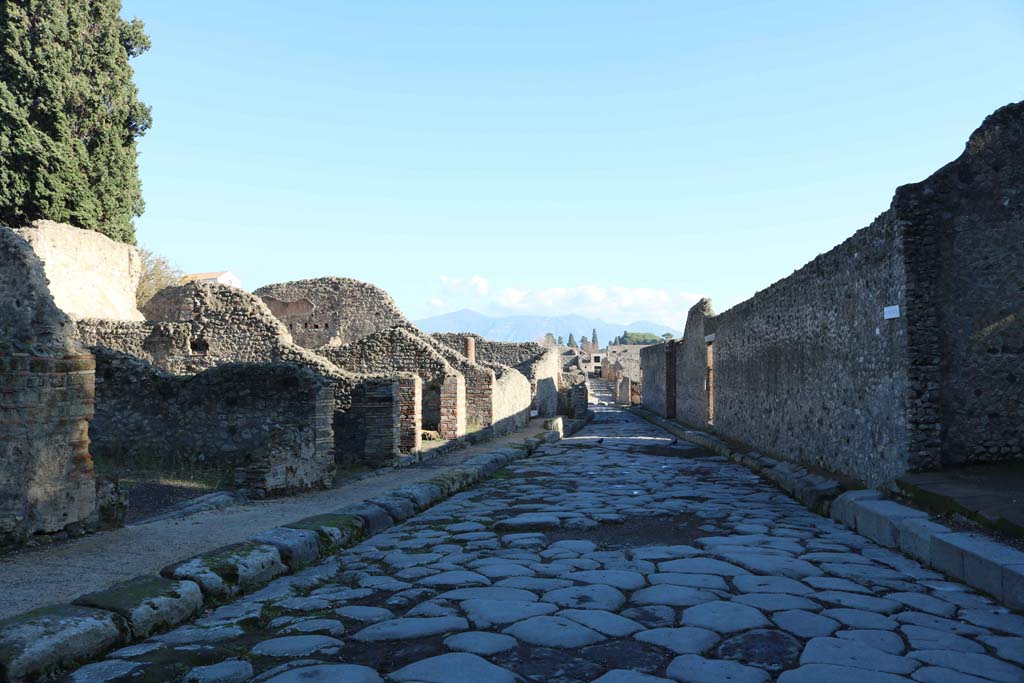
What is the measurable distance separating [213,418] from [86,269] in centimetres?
1348

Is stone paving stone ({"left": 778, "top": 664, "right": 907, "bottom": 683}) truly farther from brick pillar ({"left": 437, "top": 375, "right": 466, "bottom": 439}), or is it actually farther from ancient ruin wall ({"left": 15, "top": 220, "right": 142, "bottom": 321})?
ancient ruin wall ({"left": 15, "top": 220, "right": 142, "bottom": 321})

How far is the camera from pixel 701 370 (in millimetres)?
16547

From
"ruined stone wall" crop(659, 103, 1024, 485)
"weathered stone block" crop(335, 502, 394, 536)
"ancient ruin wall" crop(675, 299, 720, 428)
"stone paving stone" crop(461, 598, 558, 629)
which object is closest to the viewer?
"stone paving stone" crop(461, 598, 558, 629)

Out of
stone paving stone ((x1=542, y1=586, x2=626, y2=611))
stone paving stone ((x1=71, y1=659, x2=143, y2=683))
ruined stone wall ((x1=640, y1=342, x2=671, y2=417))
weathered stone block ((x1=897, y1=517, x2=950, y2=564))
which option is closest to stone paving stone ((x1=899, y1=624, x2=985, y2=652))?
stone paving stone ((x1=542, y1=586, x2=626, y2=611))

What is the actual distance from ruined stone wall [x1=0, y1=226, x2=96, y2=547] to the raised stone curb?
1.24 metres

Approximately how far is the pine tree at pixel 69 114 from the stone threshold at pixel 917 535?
20.9 m

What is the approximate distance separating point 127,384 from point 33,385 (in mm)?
4727

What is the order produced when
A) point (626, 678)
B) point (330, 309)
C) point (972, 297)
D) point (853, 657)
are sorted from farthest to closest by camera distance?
point (330, 309) < point (972, 297) < point (853, 657) < point (626, 678)

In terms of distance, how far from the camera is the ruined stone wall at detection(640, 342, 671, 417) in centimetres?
2244

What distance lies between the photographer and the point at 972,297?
586cm

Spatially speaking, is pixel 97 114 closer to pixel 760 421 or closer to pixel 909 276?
pixel 760 421

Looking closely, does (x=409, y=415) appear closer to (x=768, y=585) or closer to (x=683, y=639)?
(x=768, y=585)

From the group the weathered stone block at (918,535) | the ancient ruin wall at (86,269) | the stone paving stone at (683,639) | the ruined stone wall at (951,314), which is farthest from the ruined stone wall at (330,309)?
the stone paving stone at (683,639)

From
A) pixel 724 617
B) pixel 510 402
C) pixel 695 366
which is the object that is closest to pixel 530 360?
pixel 510 402
